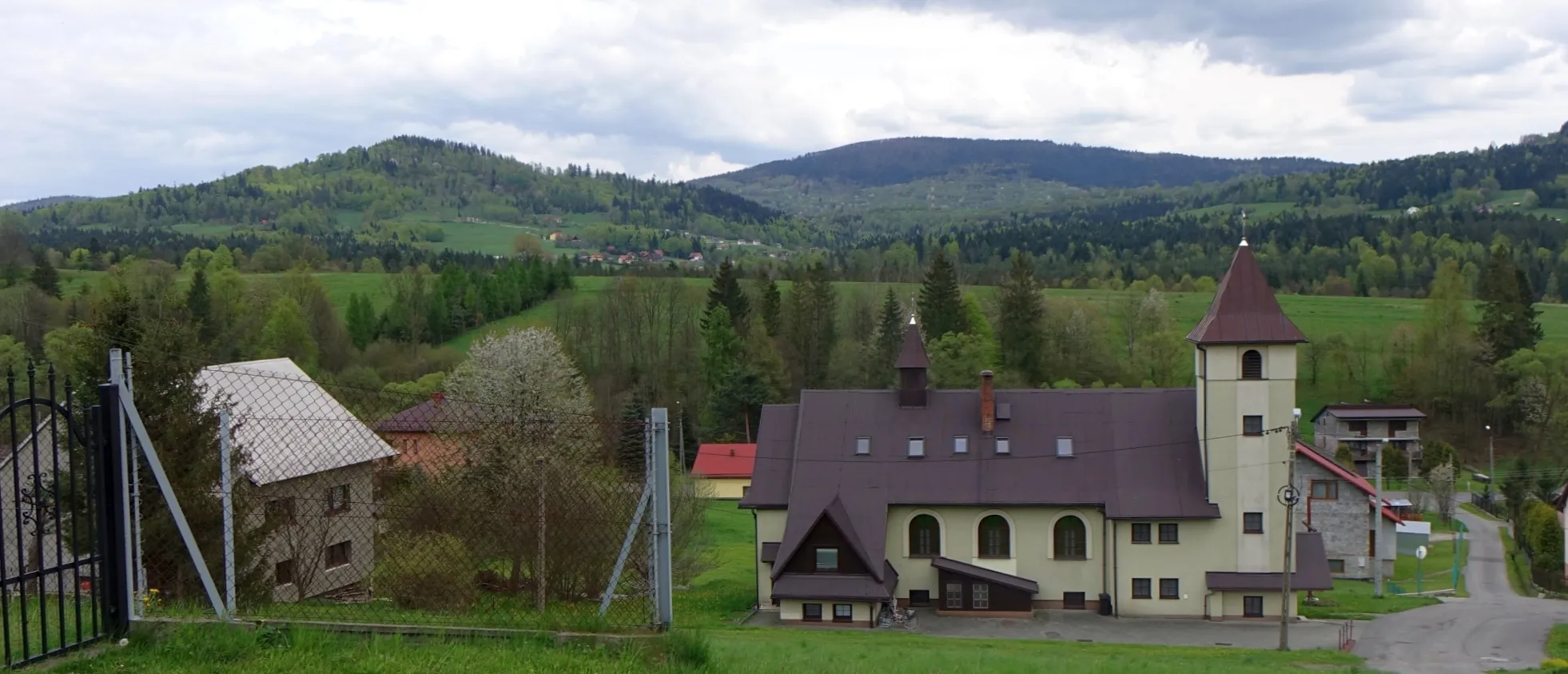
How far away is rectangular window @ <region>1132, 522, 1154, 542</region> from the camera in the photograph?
1250 inches

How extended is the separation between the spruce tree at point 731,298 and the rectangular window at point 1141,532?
39582mm

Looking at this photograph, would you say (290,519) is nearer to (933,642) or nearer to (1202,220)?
(933,642)

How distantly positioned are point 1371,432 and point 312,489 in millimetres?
63069

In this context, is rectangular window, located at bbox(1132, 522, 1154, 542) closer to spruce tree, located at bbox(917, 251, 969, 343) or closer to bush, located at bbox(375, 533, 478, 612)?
bush, located at bbox(375, 533, 478, 612)

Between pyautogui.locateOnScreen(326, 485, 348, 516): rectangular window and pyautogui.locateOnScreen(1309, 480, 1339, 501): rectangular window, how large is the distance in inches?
1374

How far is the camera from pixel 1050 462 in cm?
3281

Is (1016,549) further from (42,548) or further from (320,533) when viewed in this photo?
(42,548)

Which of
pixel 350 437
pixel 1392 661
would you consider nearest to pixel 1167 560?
pixel 1392 661

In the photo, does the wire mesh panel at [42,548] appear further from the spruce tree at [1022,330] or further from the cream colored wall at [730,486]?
the spruce tree at [1022,330]

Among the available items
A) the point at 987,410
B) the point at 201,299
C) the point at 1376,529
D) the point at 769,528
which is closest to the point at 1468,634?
the point at 1376,529

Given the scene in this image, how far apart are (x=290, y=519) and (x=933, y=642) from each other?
14.8 meters

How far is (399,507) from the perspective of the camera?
1376 centimetres

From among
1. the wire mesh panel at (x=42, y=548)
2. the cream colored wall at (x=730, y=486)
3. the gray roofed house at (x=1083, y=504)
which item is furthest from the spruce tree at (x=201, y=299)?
the wire mesh panel at (x=42, y=548)

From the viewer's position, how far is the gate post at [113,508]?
322 inches
